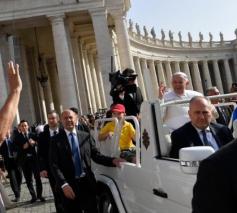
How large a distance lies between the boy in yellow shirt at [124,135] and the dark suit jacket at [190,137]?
1296mm

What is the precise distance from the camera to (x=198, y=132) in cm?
455

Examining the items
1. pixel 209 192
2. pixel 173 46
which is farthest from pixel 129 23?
pixel 209 192

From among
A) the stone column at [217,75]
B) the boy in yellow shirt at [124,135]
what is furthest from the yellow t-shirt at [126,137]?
the stone column at [217,75]

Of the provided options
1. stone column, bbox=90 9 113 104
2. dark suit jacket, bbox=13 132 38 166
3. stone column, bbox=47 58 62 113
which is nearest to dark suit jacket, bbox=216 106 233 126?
dark suit jacket, bbox=13 132 38 166

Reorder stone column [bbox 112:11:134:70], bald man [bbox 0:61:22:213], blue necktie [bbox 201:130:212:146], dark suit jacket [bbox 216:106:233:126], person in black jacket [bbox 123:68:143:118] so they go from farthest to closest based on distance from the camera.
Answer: stone column [bbox 112:11:134:70] → person in black jacket [bbox 123:68:143:118] → dark suit jacket [bbox 216:106:233:126] → blue necktie [bbox 201:130:212:146] → bald man [bbox 0:61:22:213]

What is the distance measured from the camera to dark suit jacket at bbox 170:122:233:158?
4500 mm

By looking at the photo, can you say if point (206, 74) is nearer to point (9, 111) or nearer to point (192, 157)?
point (9, 111)

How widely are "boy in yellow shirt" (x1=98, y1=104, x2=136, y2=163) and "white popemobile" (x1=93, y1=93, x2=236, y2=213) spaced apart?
12cm

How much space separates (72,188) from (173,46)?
→ 74186 millimetres

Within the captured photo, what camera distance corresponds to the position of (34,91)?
36562 mm

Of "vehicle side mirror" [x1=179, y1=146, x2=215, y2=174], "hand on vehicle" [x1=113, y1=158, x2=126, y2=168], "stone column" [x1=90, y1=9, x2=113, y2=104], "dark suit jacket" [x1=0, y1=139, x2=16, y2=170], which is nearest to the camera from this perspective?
"vehicle side mirror" [x1=179, y1=146, x2=215, y2=174]

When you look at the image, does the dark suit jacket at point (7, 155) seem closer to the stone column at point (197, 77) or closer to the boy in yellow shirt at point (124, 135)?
the boy in yellow shirt at point (124, 135)

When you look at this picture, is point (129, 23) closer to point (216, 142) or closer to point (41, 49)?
point (41, 49)

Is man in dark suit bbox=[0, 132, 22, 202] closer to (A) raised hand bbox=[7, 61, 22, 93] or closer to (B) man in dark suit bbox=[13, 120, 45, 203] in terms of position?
(B) man in dark suit bbox=[13, 120, 45, 203]
